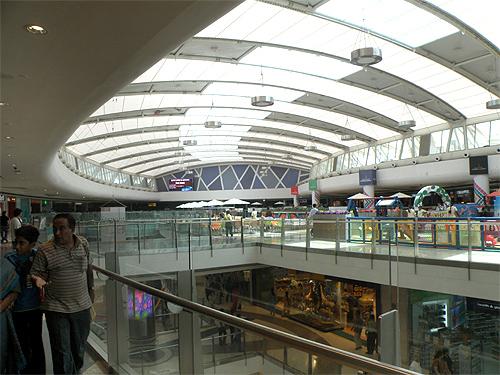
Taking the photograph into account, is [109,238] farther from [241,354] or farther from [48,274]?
[241,354]

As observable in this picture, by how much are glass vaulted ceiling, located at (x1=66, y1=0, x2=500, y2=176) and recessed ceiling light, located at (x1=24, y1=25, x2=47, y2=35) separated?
12252mm

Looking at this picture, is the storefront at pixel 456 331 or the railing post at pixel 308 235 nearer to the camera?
the storefront at pixel 456 331

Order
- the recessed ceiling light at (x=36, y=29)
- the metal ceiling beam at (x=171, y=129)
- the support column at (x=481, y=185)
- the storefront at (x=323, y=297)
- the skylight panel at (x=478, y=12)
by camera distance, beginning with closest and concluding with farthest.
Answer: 1. the recessed ceiling light at (x=36, y=29)
2. the storefront at (x=323, y=297)
3. the skylight panel at (x=478, y=12)
4. the support column at (x=481, y=185)
5. the metal ceiling beam at (x=171, y=129)

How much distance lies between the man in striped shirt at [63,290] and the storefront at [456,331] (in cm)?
790

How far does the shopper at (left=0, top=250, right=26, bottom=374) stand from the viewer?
3.91 meters

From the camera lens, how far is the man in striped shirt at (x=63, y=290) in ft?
13.8

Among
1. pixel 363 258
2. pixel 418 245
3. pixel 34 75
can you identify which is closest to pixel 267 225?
pixel 363 258

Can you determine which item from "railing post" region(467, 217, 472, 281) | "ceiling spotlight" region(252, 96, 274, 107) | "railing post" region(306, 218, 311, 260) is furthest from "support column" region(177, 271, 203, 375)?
"ceiling spotlight" region(252, 96, 274, 107)

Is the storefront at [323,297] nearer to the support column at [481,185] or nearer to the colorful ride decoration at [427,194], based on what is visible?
the colorful ride decoration at [427,194]

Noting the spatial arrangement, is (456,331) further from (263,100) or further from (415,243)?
(263,100)

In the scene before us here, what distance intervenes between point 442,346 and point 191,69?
1833cm

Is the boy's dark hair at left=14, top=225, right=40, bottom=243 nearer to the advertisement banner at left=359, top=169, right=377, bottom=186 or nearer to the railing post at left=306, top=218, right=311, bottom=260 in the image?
the railing post at left=306, top=218, right=311, bottom=260

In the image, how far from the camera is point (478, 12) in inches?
737

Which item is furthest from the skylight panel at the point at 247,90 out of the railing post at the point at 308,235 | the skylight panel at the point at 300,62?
the railing post at the point at 308,235
